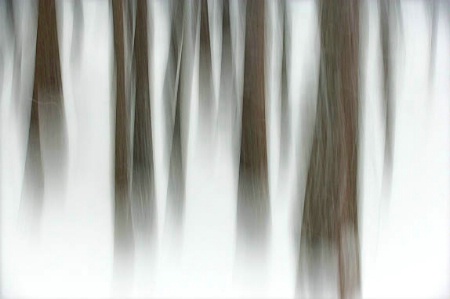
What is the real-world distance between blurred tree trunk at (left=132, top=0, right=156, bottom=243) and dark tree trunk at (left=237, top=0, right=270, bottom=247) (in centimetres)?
15

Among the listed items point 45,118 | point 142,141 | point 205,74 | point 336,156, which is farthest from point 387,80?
point 45,118

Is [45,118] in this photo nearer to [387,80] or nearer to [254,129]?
[254,129]

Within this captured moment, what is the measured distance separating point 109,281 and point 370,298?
1.46ft

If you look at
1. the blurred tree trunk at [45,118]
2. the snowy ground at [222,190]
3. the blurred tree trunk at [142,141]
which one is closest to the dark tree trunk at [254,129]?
the snowy ground at [222,190]

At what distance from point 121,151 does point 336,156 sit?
35cm

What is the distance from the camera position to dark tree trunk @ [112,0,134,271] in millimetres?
957

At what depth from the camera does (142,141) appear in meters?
0.96

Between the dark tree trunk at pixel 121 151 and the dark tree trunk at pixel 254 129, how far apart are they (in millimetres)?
190

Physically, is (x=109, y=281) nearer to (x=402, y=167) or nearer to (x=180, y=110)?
(x=180, y=110)

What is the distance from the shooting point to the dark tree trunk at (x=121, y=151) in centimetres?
96

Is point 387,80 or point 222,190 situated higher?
point 387,80

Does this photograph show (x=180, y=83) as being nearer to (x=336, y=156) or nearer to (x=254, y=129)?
Result: (x=254, y=129)

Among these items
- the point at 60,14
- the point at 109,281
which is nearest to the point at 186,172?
the point at 109,281

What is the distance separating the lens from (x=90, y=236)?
991 millimetres
